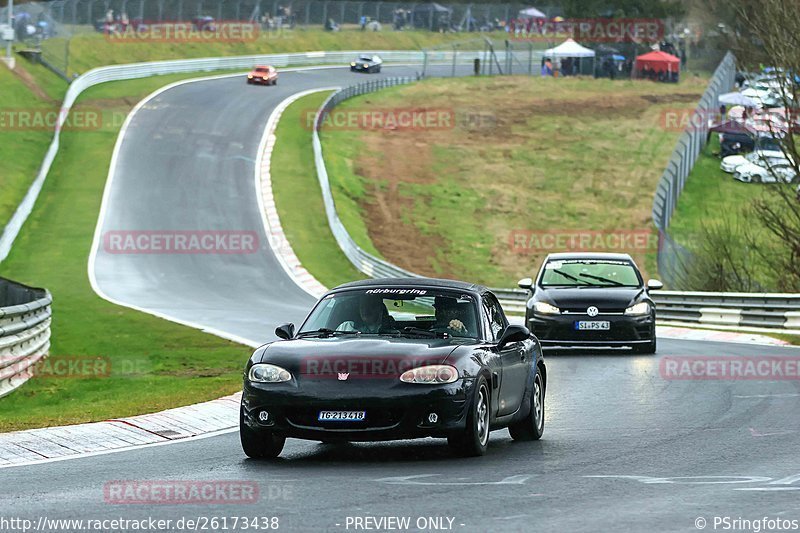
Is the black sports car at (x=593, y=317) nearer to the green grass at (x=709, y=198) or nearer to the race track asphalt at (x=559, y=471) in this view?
the race track asphalt at (x=559, y=471)

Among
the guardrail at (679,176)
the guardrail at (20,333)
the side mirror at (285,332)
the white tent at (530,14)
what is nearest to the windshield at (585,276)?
the guardrail at (20,333)

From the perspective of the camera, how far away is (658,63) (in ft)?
295

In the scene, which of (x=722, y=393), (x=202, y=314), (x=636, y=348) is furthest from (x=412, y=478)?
(x=202, y=314)

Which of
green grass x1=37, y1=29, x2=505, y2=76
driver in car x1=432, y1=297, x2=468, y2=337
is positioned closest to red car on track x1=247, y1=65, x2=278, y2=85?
green grass x1=37, y1=29, x2=505, y2=76

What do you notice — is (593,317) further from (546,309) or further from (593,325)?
(546,309)

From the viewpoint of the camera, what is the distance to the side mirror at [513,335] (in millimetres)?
11328

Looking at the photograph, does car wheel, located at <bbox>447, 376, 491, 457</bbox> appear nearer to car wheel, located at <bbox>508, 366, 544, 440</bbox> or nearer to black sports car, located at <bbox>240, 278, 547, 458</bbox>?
black sports car, located at <bbox>240, 278, 547, 458</bbox>

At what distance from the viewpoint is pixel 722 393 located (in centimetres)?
1616

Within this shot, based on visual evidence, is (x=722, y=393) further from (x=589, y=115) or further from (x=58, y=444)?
(x=589, y=115)

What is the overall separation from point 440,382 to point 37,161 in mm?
45435

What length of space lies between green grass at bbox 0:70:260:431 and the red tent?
4484 cm

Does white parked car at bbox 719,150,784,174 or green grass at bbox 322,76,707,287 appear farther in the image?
white parked car at bbox 719,150,784,174

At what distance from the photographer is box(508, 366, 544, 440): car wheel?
11969 mm

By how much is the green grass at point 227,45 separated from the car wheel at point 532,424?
6035 centimetres
